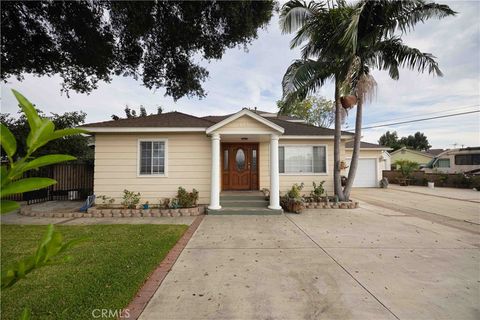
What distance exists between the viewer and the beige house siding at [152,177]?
28.2 ft

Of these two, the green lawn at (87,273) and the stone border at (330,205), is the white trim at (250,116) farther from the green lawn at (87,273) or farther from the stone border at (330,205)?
the green lawn at (87,273)

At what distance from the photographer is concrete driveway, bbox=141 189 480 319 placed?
2873mm

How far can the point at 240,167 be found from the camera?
1033 centimetres

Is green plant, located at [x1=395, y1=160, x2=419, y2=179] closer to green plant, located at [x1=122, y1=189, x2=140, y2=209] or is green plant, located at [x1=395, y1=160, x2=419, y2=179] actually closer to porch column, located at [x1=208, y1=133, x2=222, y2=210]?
porch column, located at [x1=208, y1=133, x2=222, y2=210]

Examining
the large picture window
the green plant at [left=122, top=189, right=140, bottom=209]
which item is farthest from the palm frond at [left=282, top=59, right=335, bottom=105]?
the large picture window

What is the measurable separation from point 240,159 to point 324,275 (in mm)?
7060

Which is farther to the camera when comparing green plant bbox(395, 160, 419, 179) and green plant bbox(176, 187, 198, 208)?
green plant bbox(395, 160, 419, 179)

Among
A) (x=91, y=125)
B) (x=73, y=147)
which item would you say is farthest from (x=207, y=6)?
(x=73, y=147)

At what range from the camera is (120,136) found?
8703 mm

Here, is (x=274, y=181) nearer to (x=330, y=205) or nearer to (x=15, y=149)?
(x=330, y=205)

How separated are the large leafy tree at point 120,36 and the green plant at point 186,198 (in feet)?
13.8

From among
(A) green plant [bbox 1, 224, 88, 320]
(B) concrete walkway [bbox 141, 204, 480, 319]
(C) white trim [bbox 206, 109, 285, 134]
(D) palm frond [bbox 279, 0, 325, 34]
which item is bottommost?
(B) concrete walkway [bbox 141, 204, 480, 319]

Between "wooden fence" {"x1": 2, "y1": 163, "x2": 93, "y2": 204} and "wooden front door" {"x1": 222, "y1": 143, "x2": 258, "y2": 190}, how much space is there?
7.00m

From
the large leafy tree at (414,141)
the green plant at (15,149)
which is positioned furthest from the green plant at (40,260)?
the large leafy tree at (414,141)
